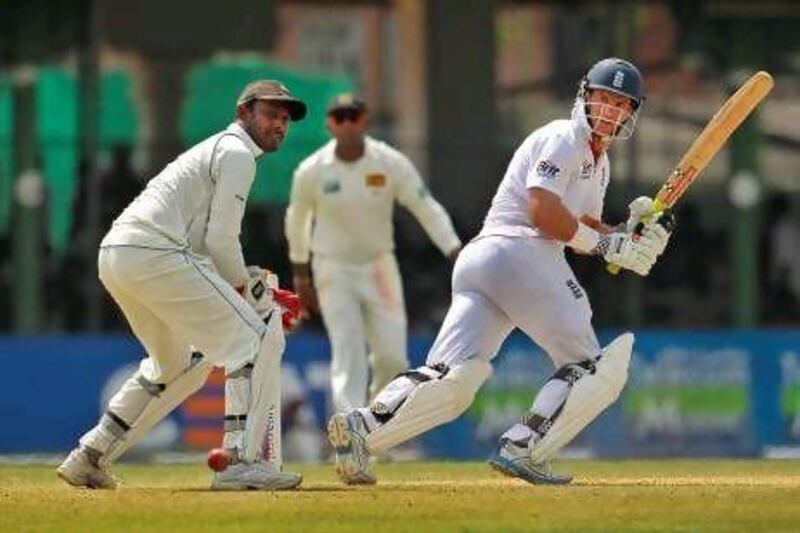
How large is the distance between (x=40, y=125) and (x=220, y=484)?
487 inches

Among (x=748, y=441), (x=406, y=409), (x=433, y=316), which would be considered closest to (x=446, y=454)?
(x=748, y=441)

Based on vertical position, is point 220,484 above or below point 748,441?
above

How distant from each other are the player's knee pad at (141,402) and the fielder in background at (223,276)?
0.94ft

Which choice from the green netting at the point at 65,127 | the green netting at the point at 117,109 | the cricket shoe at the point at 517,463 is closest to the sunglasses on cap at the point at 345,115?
the cricket shoe at the point at 517,463

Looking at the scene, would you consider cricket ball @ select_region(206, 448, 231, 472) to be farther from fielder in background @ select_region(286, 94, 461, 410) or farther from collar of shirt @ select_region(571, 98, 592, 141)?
fielder in background @ select_region(286, 94, 461, 410)

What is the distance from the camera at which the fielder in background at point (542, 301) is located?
11977 mm

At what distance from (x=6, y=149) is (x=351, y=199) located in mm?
8003

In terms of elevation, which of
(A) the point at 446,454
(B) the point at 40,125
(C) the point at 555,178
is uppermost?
(C) the point at 555,178

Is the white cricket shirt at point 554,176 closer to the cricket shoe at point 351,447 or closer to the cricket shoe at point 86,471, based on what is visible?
the cricket shoe at point 351,447

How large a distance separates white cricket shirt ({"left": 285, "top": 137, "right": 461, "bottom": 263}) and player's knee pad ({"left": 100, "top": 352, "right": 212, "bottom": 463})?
13.2 feet

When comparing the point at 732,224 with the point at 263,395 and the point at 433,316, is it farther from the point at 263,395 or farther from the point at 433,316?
the point at 263,395

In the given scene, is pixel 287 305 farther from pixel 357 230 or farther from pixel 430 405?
pixel 357 230

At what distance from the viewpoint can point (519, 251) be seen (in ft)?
39.8

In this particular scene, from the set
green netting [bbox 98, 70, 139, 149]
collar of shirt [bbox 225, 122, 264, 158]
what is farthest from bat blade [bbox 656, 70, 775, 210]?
green netting [bbox 98, 70, 139, 149]
